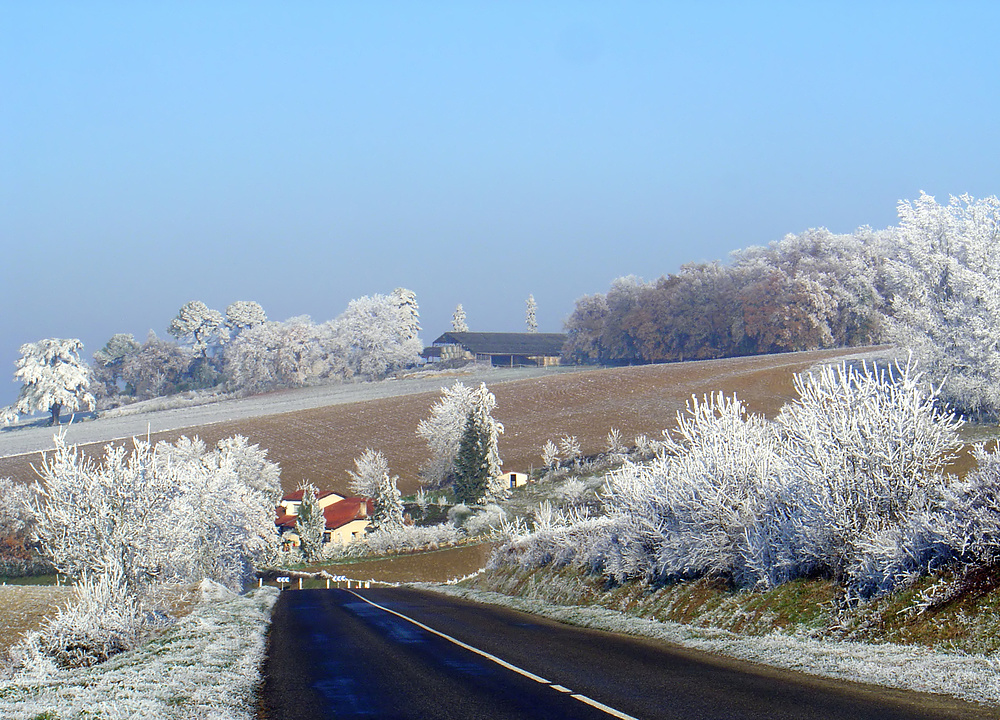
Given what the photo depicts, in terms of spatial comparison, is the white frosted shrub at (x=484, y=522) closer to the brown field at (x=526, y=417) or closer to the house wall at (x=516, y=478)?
the house wall at (x=516, y=478)

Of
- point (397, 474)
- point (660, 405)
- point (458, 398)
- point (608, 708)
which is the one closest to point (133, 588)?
point (608, 708)

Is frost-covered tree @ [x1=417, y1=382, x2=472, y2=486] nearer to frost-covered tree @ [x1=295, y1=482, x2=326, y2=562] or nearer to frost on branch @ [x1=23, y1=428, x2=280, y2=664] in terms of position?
frost-covered tree @ [x1=295, y1=482, x2=326, y2=562]

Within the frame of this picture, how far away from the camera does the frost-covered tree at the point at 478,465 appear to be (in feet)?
191

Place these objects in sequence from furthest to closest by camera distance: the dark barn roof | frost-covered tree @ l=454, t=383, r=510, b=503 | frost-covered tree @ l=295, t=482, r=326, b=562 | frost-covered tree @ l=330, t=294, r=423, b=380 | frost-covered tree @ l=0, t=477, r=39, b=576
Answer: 1. the dark barn roof
2. frost-covered tree @ l=330, t=294, r=423, b=380
3. frost-covered tree @ l=454, t=383, r=510, b=503
4. frost-covered tree @ l=295, t=482, r=326, b=562
5. frost-covered tree @ l=0, t=477, r=39, b=576

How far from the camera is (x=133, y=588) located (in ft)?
60.9

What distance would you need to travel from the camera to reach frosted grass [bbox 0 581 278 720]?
7.70m

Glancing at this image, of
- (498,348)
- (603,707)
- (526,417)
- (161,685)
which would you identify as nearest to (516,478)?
(526,417)

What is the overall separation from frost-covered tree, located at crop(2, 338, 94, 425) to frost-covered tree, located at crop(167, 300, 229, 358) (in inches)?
1591

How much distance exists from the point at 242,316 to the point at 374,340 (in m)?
43.2

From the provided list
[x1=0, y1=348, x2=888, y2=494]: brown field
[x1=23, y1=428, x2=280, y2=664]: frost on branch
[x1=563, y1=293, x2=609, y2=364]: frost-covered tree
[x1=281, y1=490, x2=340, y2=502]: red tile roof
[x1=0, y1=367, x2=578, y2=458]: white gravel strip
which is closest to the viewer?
[x1=23, y1=428, x2=280, y2=664]: frost on branch

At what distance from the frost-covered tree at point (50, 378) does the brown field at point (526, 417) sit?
37980 mm

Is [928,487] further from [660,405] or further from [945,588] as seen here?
[660,405]

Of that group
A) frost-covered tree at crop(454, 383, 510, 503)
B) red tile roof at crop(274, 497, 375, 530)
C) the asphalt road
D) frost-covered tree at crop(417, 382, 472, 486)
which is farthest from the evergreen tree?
the asphalt road

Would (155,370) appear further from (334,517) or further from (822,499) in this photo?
(822,499)
